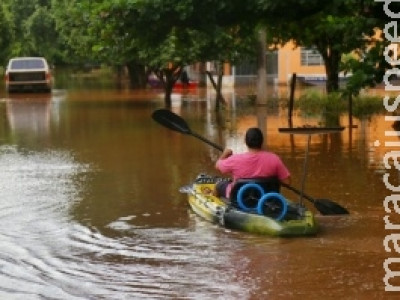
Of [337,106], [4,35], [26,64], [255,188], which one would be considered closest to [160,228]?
[255,188]

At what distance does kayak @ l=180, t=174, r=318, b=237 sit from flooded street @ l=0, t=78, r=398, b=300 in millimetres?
134

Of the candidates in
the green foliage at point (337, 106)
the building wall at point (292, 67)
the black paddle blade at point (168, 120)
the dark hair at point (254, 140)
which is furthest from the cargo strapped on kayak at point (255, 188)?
the building wall at point (292, 67)

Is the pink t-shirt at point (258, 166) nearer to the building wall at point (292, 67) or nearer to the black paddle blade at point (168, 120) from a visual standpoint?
the black paddle blade at point (168, 120)

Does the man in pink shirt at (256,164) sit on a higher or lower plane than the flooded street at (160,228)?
higher

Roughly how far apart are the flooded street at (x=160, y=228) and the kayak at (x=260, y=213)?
134 millimetres

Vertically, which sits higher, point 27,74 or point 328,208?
point 27,74

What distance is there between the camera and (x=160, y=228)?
9750 mm

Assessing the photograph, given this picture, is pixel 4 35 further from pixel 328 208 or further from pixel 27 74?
pixel 328 208

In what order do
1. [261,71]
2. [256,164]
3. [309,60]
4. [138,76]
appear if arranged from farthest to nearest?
[309,60]
[138,76]
[261,71]
[256,164]

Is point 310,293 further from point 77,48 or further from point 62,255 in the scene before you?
point 77,48

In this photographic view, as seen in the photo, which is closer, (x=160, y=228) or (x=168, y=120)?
(x=160, y=228)

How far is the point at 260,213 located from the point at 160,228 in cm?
132

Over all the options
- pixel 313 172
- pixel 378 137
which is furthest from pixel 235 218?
pixel 378 137

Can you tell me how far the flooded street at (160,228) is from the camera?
7371mm
